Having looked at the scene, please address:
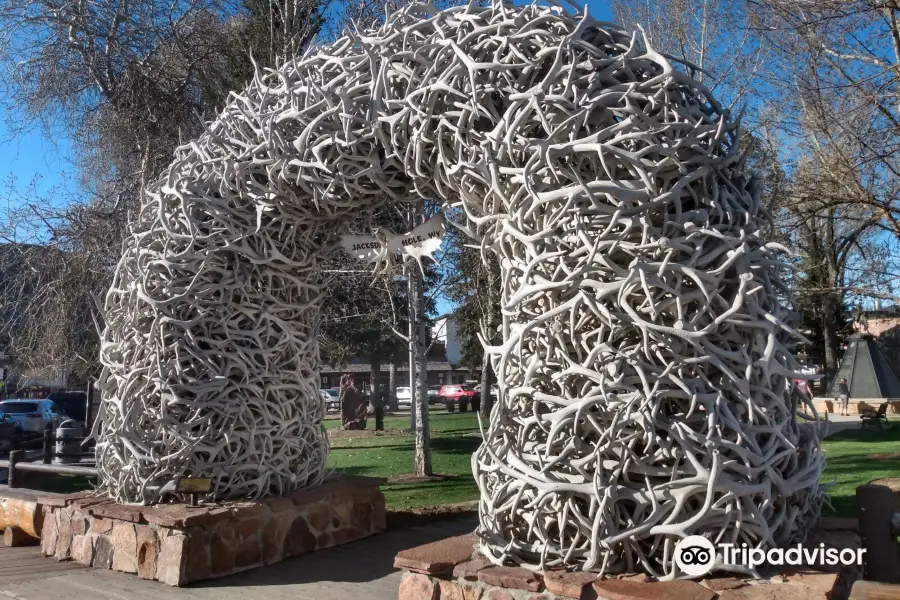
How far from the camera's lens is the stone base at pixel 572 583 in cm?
297

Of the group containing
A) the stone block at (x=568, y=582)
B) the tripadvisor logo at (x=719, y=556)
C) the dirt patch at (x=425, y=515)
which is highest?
the tripadvisor logo at (x=719, y=556)

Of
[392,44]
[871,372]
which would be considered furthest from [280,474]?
[871,372]

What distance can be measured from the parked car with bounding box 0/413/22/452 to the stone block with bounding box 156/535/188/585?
51.2ft

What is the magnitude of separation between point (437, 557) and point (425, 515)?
4123mm

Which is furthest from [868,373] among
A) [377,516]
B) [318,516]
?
[318,516]

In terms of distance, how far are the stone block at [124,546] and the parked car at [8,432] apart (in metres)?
15.0

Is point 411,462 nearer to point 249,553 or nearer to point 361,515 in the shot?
point 361,515

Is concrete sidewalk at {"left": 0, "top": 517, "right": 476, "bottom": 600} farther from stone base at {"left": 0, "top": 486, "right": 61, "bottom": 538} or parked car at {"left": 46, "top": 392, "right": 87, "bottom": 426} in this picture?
parked car at {"left": 46, "top": 392, "right": 87, "bottom": 426}

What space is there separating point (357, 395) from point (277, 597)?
16.8m

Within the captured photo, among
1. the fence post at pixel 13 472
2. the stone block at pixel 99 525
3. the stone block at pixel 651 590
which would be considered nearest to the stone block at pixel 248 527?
the stone block at pixel 99 525

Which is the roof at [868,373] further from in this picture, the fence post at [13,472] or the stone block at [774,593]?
the fence post at [13,472]

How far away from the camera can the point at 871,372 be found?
20719 mm

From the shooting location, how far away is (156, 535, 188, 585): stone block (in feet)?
17.2

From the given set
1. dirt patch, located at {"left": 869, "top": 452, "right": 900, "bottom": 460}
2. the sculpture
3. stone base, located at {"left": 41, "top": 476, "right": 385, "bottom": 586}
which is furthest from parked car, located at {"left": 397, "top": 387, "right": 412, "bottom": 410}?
the sculpture
